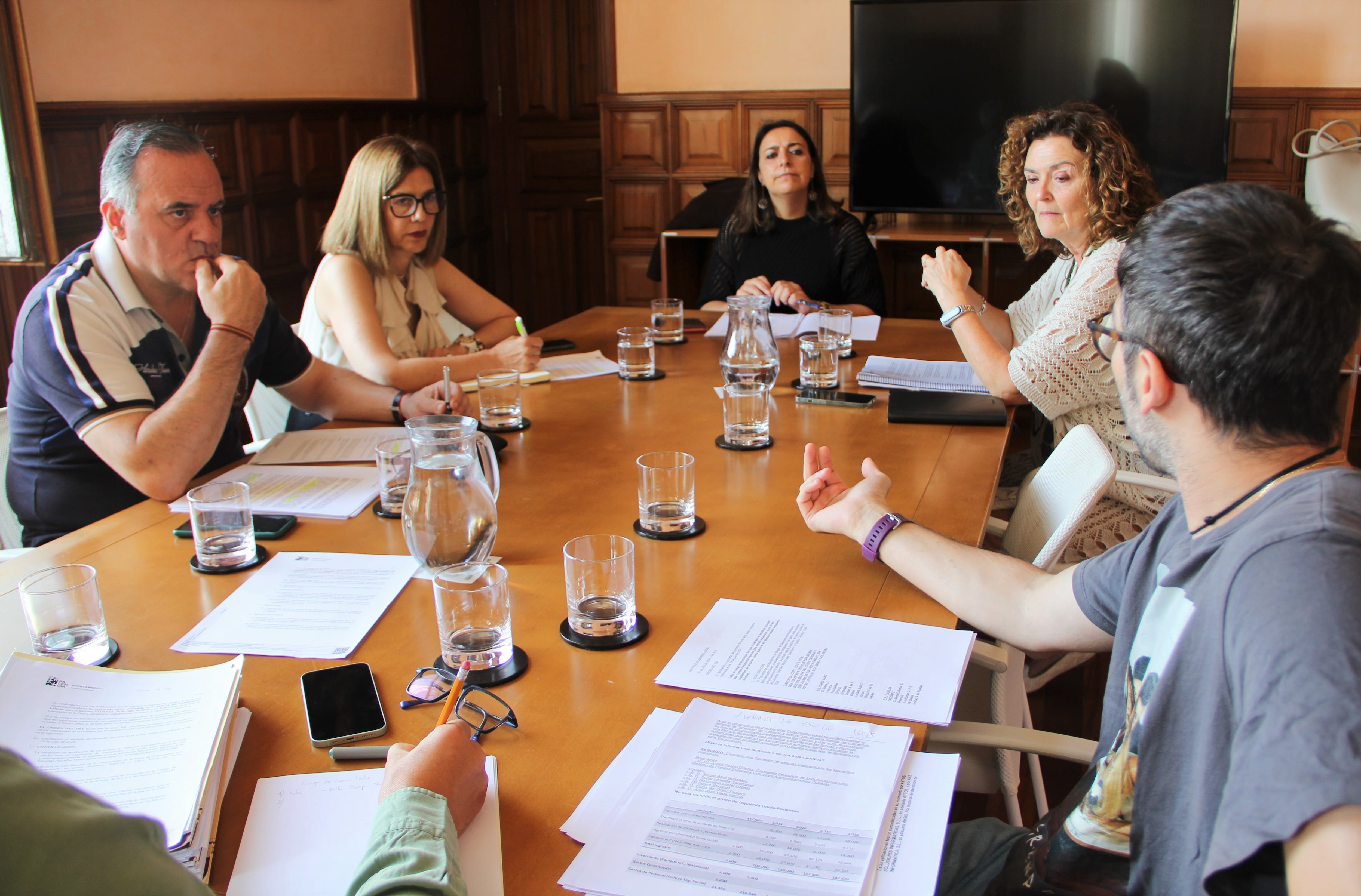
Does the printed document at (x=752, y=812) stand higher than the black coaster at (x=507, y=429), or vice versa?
the black coaster at (x=507, y=429)

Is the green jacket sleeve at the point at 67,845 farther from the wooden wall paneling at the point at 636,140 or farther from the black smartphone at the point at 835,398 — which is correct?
the wooden wall paneling at the point at 636,140

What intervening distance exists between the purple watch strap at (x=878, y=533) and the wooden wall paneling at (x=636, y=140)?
426 centimetres

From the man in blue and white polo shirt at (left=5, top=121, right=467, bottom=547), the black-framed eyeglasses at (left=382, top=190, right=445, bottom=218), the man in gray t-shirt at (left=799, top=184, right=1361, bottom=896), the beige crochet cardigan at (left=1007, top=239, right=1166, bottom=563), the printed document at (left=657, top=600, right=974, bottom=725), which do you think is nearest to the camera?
the man in gray t-shirt at (left=799, top=184, right=1361, bottom=896)

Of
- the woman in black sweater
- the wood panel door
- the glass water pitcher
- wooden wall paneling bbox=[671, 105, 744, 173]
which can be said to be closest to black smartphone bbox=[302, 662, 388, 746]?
the glass water pitcher

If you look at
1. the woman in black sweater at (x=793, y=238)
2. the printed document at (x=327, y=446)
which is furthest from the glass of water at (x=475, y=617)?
the woman in black sweater at (x=793, y=238)

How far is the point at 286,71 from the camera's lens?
4.34 metres

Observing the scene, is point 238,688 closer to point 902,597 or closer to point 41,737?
point 41,737

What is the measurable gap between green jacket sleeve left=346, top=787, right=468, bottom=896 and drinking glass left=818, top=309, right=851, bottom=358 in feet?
5.52

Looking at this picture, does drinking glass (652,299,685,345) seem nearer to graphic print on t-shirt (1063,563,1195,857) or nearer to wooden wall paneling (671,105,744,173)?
graphic print on t-shirt (1063,563,1195,857)

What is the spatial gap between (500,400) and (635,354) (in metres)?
0.50

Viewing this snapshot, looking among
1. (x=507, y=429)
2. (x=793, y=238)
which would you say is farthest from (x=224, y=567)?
(x=793, y=238)

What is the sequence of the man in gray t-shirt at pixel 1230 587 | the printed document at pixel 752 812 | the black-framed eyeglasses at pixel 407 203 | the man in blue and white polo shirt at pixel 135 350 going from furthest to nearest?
the black-framed eyeglasses at pixel 407 203 < the man in blue and white polo shirt at pixel 135 350 < the printed document at pixel 752 812 < the man in gray t-shirt at pixel 1230 587

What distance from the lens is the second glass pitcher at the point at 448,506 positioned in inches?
49.5

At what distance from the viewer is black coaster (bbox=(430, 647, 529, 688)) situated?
3.54 ft
